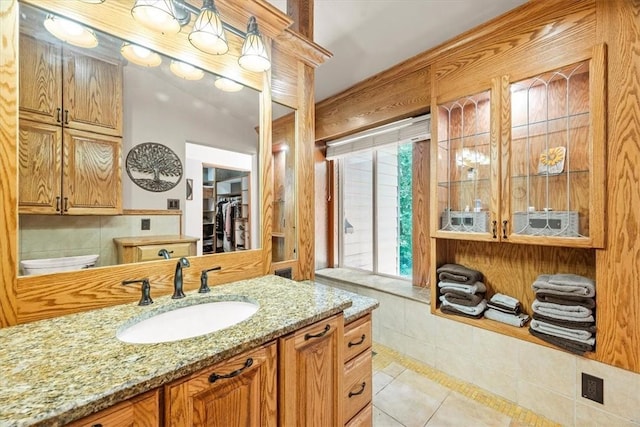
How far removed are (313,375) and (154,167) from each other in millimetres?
1154

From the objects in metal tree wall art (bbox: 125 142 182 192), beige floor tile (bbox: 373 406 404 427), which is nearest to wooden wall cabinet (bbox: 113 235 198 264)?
metal tree wall art (bbox: 125 142 182 192)

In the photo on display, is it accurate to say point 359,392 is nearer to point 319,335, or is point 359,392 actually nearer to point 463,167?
point 319,335

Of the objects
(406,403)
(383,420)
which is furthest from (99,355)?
(406,403)

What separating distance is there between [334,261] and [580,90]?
2.51 m

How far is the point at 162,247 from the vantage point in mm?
1237

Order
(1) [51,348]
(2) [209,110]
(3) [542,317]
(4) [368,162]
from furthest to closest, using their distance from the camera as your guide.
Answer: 1. (4) [368,162]
2. (3) [542,317]
3. (2) [209,110]
4. (1) [51,348]

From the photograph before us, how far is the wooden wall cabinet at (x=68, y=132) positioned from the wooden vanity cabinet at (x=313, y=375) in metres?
0.95

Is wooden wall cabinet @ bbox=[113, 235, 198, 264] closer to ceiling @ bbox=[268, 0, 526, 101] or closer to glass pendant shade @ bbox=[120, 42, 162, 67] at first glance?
glass pendant shade @ bbox=[120, 42, 162, 67]

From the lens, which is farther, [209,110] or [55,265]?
[209,110]

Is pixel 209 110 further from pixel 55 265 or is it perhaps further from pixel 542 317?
pixel 542 317

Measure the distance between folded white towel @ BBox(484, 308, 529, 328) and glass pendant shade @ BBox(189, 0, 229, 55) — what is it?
2.28 m

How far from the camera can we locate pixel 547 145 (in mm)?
1688

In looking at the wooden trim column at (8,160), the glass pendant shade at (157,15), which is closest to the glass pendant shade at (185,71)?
the glass pendant shade at (157,15)

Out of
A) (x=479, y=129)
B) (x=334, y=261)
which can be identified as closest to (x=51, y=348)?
(x=479, y=129)
